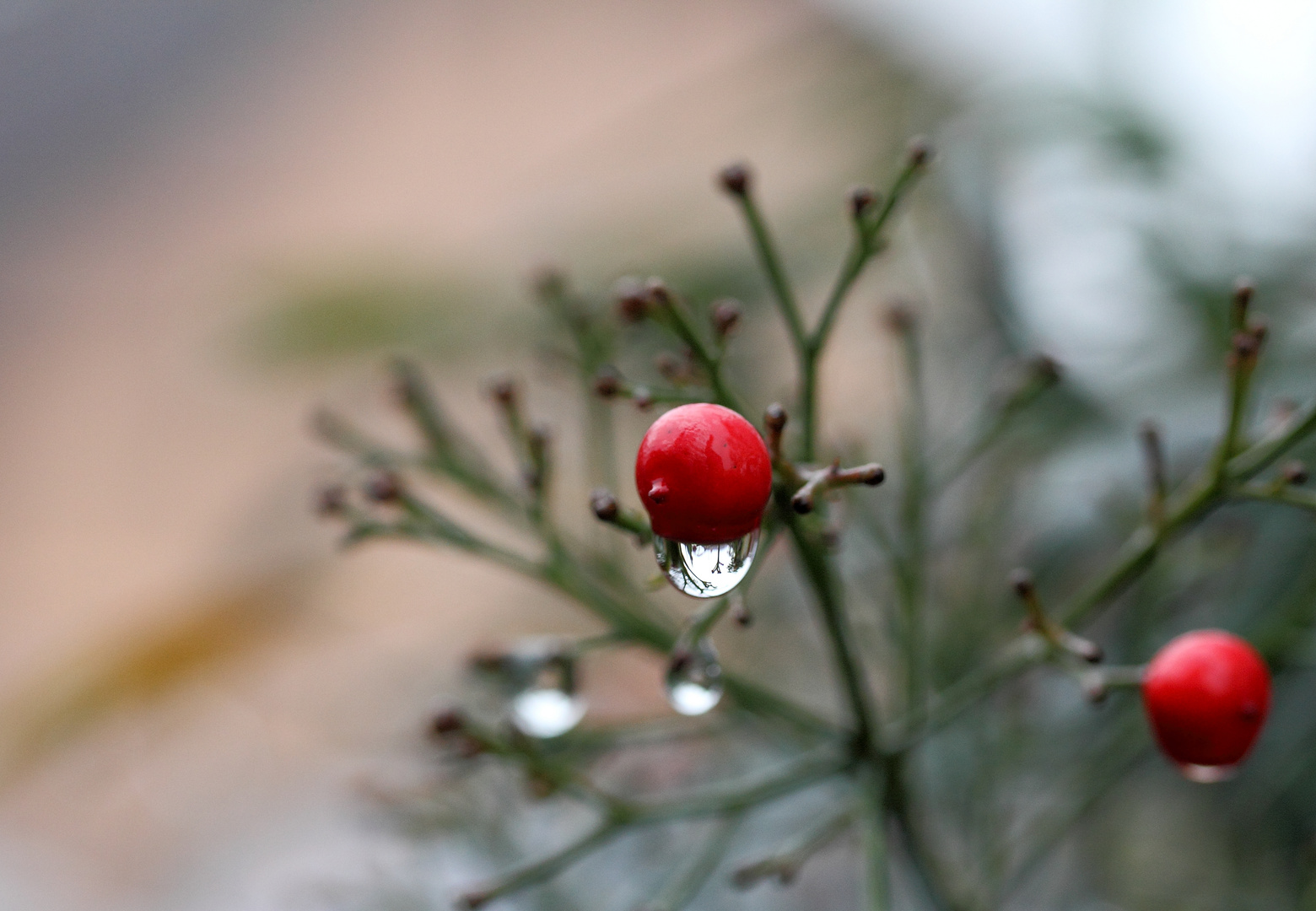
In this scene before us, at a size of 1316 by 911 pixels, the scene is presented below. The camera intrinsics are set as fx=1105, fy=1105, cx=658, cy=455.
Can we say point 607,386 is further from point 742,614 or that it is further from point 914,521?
point 914,521

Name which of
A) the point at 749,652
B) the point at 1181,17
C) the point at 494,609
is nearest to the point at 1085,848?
the point at 749,652

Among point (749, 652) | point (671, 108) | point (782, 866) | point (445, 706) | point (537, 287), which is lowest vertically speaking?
point (749, 652)

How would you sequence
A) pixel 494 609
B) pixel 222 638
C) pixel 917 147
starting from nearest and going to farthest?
pixel 917 147, pixel 222 638, pixel 494 609

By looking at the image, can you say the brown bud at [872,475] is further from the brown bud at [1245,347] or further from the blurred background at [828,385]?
the blurred background at [828,385]

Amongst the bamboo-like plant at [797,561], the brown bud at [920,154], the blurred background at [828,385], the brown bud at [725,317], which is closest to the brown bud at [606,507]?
the bamboo-like plant at [797,561]

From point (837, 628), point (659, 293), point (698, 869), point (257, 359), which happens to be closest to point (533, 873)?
point (698, 869)

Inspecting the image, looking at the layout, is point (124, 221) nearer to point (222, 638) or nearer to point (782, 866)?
point (222, 638)
